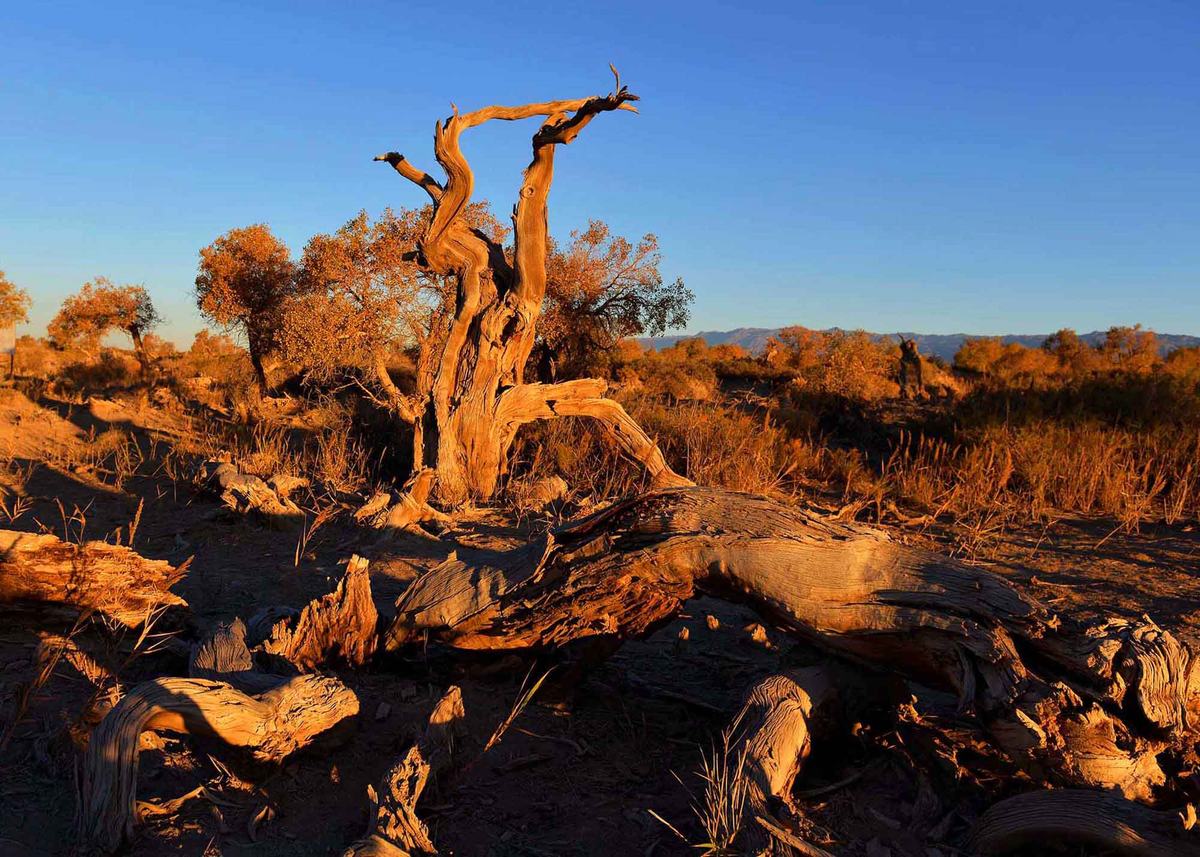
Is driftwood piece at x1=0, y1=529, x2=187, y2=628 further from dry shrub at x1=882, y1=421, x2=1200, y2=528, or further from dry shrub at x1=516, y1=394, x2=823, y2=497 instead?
dry shrub at x1=882, y1=421, x2=1200, y2=528

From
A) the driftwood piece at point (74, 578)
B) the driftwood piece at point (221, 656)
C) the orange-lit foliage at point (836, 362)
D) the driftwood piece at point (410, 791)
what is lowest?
the driftwood piece at point (410, 791)

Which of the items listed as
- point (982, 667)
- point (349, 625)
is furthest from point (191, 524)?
point (982, 667)

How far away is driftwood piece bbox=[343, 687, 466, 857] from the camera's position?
2.48 m

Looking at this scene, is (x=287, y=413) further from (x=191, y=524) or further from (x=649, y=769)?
(x=649, y=769)

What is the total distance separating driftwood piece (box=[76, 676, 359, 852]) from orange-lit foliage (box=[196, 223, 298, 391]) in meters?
14.0

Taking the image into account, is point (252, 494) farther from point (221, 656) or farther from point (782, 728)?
point (782, 728)

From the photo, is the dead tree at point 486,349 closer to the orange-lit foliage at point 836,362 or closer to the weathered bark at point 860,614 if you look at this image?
the weathered bark at point 860,614

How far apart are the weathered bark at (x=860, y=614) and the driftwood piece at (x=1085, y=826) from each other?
13cm

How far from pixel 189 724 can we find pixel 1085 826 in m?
3.09

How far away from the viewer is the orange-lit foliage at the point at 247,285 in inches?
635

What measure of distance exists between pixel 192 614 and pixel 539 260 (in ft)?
17.3

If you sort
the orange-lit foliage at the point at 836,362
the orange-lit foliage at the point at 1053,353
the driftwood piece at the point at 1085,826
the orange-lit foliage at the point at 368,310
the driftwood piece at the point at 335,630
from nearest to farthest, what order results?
the driftwood piece at the point at 1085,826, the driftwood piece at the point at 335,630, the orange-lit foliage at the point at 368,310, the orange-lit foliage at the point at 836,362, the orange-lit foliage at the point at 1053,353

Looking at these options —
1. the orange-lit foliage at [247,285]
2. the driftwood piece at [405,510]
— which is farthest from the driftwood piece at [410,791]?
the orange-lit foliage at [247,285]

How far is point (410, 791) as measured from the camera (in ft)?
9.10
